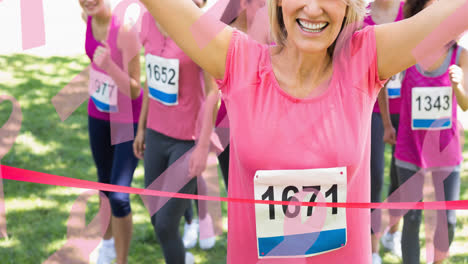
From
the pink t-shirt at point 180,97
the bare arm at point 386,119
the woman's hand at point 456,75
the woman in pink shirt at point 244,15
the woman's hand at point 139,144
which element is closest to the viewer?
the woman's hand at point 456,75

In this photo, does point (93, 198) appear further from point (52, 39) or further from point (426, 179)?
point (52, 39)

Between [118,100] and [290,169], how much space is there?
189 centimetres

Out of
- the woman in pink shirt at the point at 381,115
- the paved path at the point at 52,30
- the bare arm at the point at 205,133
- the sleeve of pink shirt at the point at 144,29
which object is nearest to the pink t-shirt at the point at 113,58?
the sleeve of pink shirt at the point at 144,29

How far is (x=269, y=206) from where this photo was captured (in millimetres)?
1812

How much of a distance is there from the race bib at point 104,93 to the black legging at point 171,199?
0.84 feet

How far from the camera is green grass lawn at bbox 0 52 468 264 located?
12.7ft

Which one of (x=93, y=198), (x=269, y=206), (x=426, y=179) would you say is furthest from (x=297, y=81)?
(x=93, y=198)

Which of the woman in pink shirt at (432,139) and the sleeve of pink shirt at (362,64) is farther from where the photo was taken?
the woman in pink shirt at (432,139)

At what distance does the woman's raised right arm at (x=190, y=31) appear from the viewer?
1641 millimetres

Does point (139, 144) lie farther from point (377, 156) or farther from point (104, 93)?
point (377, 156)

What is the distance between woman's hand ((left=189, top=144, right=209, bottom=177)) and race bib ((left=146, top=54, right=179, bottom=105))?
0.29 meters

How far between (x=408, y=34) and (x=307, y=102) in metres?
0.32

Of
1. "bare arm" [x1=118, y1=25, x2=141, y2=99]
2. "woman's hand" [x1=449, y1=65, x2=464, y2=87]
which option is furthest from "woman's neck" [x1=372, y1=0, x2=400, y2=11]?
"bare arm" [x1=118, y1=25, x2=141, y2=99]

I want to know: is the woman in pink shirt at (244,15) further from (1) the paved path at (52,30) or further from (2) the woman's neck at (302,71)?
(1) the paved path at (52,30)
